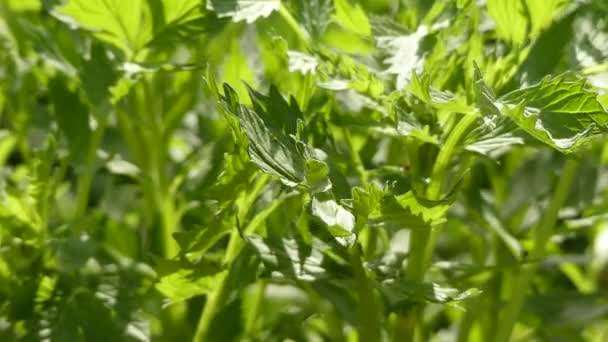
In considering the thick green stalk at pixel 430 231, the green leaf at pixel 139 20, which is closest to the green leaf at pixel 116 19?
the green leaf at pixel 139 20

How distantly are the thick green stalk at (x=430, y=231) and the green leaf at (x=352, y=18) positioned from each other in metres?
0.08

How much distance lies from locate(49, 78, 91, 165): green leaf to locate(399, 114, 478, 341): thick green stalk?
259mm

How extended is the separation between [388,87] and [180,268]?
18 cm

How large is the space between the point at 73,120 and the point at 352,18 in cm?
25

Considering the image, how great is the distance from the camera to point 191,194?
0.65 m

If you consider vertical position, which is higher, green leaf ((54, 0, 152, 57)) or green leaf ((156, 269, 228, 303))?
green leaf ((54, 0, 152, 57))

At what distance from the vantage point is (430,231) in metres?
0.53

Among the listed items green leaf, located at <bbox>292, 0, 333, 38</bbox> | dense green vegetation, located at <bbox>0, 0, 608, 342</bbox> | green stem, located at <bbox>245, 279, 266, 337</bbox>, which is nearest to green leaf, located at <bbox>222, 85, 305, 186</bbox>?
dense green vegetation, located at <bbox>0, 0, 608, 342</bbox>

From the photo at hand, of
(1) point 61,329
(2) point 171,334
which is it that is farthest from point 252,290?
(1) point 61,329

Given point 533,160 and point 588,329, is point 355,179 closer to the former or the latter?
point 533,160

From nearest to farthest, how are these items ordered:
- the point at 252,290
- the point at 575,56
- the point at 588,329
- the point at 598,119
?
the point at 598,119, the point at 575,56, the point at 252,290, the point at 588,329

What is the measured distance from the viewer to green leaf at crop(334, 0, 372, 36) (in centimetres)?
49

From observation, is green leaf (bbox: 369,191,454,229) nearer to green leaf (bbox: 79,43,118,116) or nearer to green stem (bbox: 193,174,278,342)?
green stem (bbox: 193,174,278,342)

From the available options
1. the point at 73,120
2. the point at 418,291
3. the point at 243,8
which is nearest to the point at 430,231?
the point at 418,291
